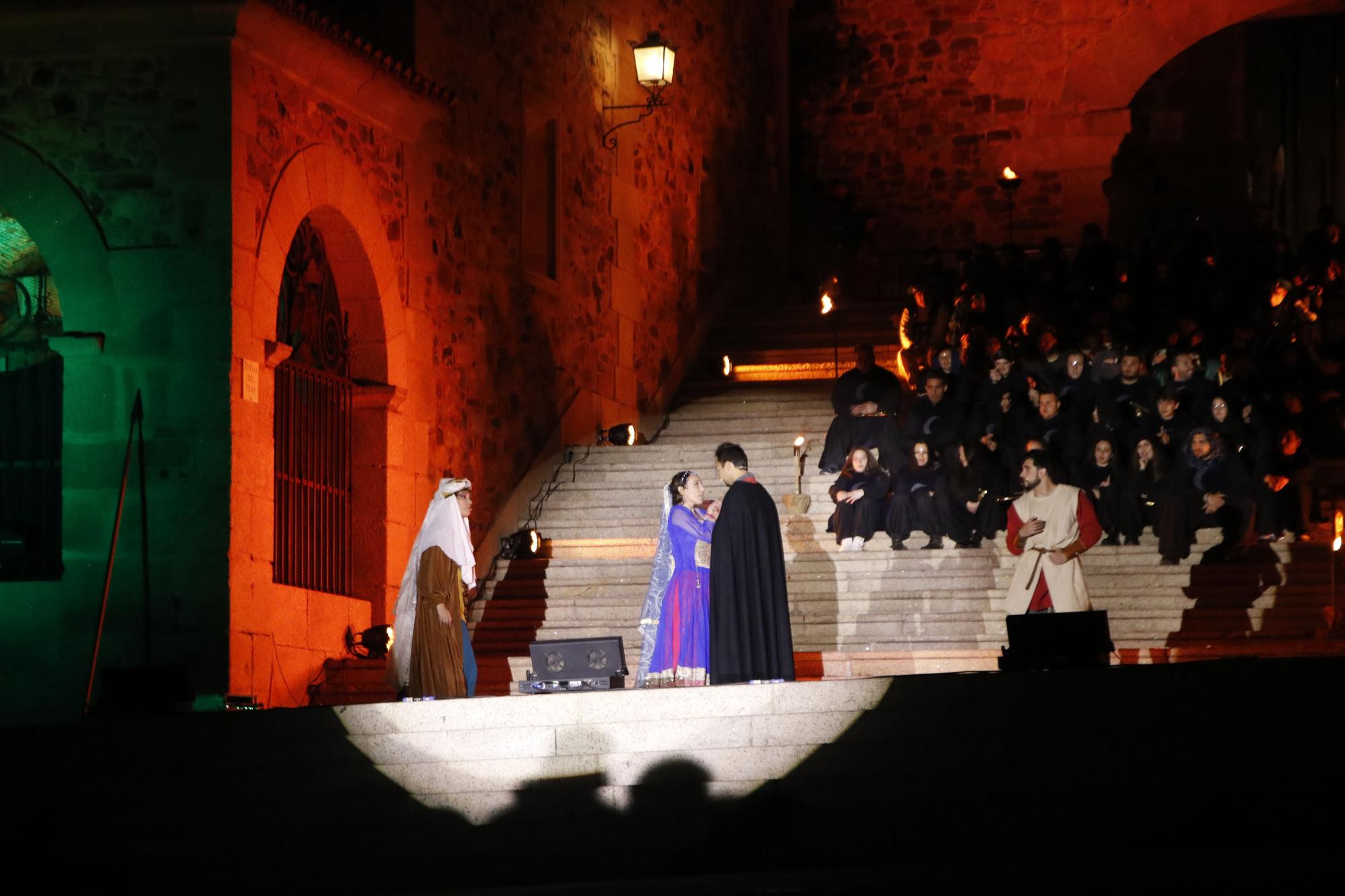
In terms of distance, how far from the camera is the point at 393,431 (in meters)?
15.2

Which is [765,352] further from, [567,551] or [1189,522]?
[1189,522]

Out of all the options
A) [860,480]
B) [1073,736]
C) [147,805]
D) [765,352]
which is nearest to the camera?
[1073,736]

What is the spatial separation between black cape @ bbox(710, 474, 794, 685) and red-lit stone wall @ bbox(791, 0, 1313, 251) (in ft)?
46.9

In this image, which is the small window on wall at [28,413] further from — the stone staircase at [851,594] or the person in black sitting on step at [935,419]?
the person in black sitting on step at [935,419]

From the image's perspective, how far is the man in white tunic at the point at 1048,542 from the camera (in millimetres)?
11758

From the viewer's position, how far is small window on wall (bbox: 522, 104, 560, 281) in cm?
1781

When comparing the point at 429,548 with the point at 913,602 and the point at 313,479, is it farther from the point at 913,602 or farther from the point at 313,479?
the point at 913,602

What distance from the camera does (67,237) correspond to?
12977 millimetres

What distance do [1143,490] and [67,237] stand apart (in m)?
7.40

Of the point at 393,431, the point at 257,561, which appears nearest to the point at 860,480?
the point at 393,431

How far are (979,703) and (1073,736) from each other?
0.46 metres

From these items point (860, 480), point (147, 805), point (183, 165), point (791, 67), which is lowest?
point (147, 805)

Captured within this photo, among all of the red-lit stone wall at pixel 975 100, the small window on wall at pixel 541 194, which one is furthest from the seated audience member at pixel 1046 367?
the red-lit stone wall at pixel 975 100

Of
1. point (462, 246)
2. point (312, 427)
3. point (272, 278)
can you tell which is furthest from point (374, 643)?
point (462, 246)
